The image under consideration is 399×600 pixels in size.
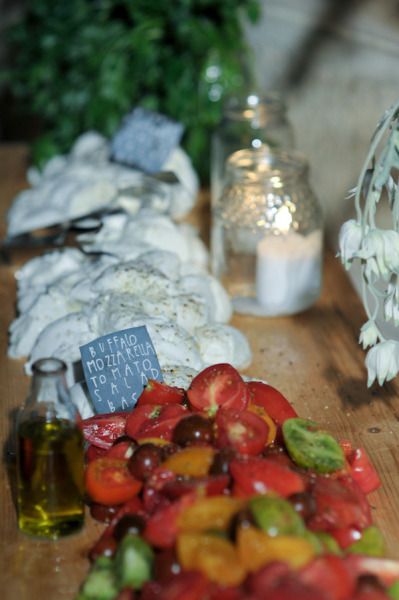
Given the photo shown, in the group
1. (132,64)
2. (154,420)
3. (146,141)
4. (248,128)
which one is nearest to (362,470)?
(154,420)

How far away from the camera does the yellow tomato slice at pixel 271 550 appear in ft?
3.64

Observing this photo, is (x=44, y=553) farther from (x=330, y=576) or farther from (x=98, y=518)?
(x=330, y=576)

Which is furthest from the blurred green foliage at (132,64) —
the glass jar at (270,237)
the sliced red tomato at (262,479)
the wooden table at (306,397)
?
the sliced red tomato at (262,479)

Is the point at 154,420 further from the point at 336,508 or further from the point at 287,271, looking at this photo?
the point at 287,271

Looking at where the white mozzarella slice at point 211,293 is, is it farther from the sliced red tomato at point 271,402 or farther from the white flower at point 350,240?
the white flower at point 350,240

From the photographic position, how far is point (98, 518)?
57.0 inches

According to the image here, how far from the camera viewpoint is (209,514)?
1.20m

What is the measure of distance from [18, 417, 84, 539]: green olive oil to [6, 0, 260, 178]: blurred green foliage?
215 centimetres

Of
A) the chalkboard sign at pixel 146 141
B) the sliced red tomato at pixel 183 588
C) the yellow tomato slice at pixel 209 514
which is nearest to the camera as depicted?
the sliced red tomato at pixel 183 588

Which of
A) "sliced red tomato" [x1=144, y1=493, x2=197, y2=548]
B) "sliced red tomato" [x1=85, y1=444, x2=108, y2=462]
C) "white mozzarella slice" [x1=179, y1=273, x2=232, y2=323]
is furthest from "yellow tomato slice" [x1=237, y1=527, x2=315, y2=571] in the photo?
"white mozzarella slice" [x1=179, y1=273, x2=232, y2=323]

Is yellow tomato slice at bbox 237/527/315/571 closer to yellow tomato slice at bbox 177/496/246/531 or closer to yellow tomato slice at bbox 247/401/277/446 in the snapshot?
yellow tomato slice at bbox 177/496/246/531

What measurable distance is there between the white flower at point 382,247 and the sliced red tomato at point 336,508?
12.7 inches

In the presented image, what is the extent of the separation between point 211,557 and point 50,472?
34 cm

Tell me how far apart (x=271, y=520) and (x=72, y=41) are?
2.88m
